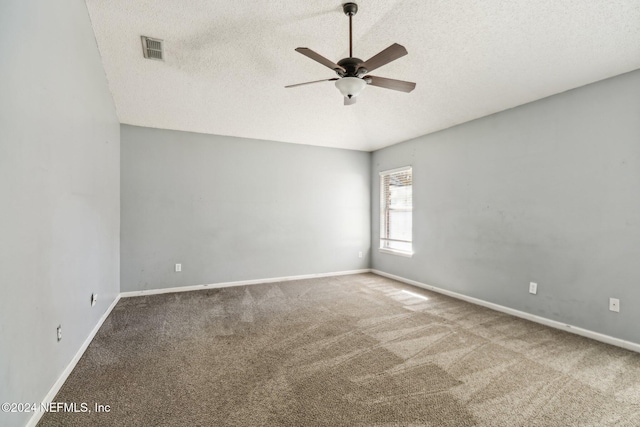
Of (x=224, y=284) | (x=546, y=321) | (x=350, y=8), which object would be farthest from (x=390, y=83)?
(x=224, y=284)

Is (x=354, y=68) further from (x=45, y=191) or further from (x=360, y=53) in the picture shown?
(x=45, y=191)

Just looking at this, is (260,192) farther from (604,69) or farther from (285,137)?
(604,69)

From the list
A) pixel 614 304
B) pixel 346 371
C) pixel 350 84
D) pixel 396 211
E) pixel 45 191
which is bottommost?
pixel 346 371

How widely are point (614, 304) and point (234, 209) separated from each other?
488cm

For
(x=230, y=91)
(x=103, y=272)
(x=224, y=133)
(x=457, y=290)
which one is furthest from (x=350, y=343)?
(x=224, y=133)

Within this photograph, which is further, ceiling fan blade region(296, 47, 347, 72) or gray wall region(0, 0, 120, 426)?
ceiling fan blade region(296, 47, 347, 72)

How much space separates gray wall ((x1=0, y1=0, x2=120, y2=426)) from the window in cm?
447

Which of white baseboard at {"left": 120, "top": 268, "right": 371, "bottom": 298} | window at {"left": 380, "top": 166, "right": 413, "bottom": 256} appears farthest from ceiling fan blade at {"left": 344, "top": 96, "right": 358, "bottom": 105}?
white baseboard at {"left": 120, "top": 268, "right": 371, "bottom": 298}

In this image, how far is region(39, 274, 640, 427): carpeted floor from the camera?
1.76m

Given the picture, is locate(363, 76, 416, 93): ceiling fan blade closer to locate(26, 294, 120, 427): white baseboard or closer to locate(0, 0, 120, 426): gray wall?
locate(0, 0, 120, 426): gray wall

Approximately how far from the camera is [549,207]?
10.5 ft

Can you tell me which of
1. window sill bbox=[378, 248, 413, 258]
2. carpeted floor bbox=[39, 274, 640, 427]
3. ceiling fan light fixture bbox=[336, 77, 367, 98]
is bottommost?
carpeted floor bbox=[39, 274, 640, 427]

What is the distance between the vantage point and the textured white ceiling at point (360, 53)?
2.42 metres

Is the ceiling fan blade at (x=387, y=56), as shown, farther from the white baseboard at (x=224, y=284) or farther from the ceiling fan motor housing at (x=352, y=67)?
the white baseboard at (x=224, y=284)
